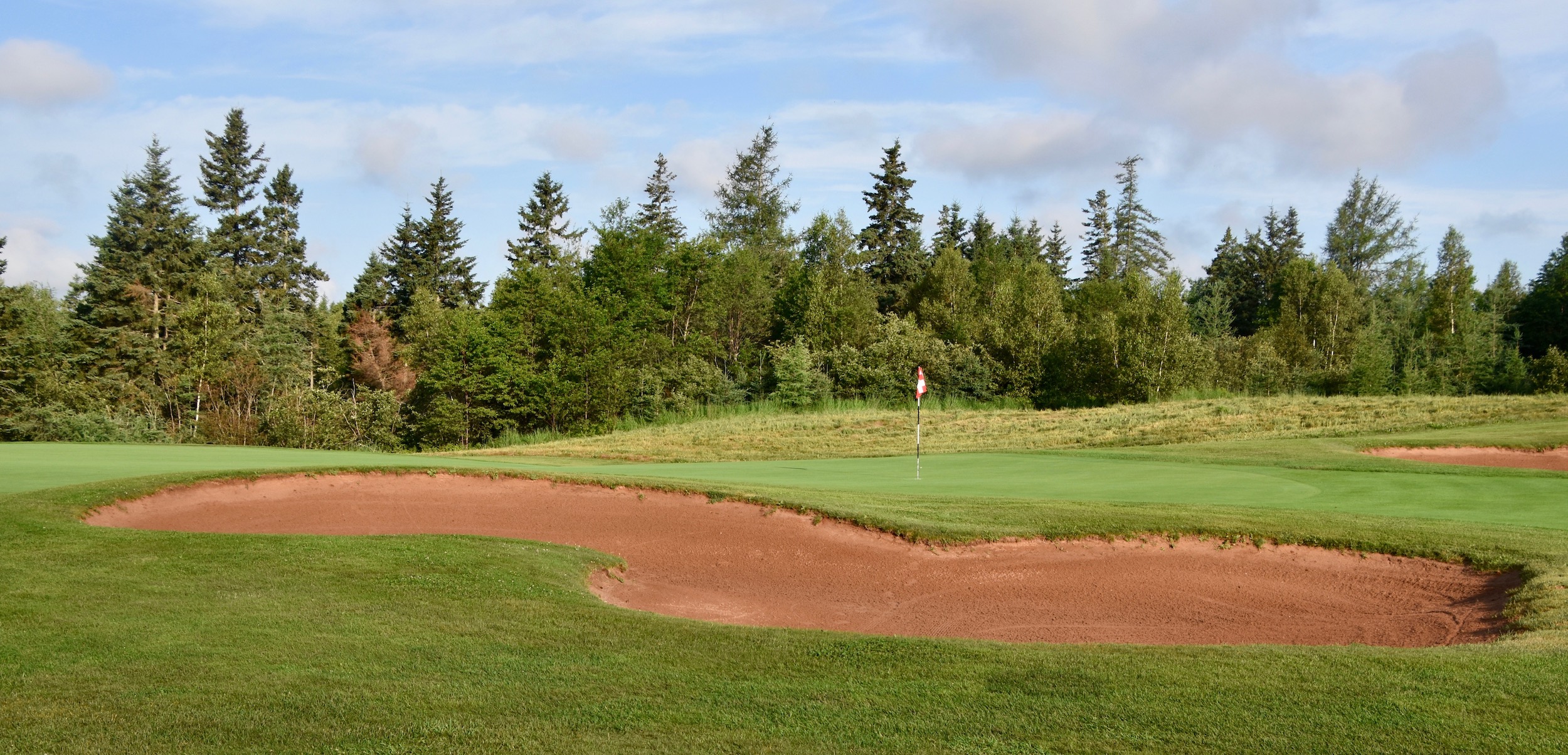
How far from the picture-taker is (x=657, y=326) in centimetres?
6119

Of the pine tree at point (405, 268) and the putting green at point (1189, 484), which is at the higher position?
the pine tree at point (405, 268)

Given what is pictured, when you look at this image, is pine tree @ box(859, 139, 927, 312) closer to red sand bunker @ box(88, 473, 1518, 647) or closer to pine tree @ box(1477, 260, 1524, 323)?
pine tree @ box(1477, 260, 1524, 323)

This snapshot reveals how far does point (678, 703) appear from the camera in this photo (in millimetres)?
5672

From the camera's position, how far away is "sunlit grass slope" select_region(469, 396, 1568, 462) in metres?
30.3

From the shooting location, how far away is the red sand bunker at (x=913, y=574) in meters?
10.2

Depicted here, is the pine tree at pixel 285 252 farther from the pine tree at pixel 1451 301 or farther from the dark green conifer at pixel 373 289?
the pine tree at pixel 1451 301

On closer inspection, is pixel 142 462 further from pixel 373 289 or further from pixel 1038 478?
→ pixel 373 289

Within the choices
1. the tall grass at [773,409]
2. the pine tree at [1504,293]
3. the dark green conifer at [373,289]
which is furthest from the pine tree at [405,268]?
the pine tree at [1504,293]

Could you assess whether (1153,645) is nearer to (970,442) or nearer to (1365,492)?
(1365,492)

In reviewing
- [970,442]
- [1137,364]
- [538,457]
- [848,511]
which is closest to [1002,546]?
[848,511]

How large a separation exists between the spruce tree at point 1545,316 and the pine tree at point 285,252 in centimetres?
7348

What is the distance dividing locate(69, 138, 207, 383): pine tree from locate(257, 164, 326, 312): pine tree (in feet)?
28.2

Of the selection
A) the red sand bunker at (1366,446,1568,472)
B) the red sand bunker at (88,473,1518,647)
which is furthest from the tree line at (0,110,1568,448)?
the red sand bunker at (88,473,1518,647)

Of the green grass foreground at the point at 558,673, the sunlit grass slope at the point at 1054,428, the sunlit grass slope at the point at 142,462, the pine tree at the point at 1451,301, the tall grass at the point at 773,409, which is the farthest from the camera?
the pine tree at the point at 1451,301
